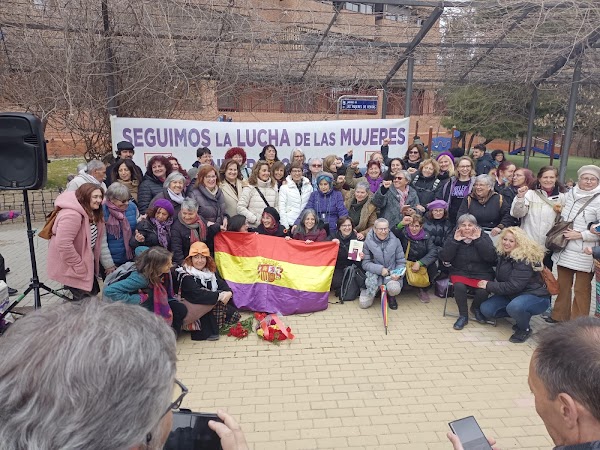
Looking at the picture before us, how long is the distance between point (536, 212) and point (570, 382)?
15.0 feet

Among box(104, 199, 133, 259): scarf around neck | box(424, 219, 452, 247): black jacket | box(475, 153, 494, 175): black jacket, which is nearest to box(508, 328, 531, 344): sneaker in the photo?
box(424, 219, 452, 247): black jacket

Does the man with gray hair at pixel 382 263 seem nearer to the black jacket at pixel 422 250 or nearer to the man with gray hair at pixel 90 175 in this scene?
the black jacket at pixel 422 250

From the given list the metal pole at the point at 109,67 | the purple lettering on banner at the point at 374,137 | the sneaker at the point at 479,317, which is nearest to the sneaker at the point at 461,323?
the sneaker at the point at 479,317

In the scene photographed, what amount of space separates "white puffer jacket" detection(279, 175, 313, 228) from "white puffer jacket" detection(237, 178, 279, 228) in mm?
106

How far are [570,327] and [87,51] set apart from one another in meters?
8.33

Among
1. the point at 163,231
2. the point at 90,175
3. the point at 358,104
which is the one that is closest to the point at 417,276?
the point at 163,231

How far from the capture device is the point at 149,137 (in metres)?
7.89

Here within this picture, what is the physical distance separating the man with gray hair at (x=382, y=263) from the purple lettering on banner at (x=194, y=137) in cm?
404

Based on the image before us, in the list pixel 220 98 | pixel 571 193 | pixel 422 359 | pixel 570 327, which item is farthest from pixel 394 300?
pixel 220 98

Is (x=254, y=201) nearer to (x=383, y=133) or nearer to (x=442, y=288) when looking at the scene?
(x=442, y=288)

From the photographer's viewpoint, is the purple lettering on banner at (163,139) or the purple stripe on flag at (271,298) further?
the purple lettering on banner at (163,139)

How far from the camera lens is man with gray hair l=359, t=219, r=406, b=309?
5.63m

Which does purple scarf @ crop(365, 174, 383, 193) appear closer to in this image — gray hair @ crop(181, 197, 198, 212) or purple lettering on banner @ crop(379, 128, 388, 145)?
purple lettering on banner @ crop(379, 128, 388, 145)

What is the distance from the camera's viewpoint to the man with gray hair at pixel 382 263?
5629mm
